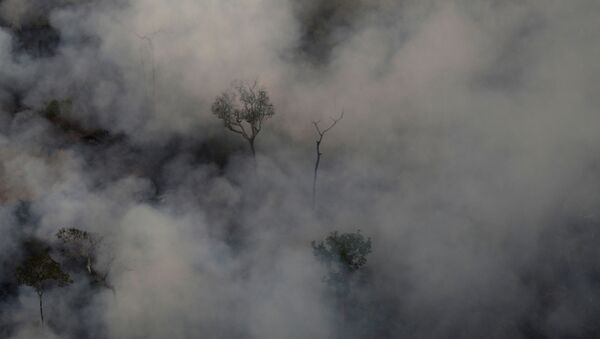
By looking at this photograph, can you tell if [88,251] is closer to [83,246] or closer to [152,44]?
[83,246]

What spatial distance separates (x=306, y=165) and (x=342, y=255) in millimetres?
10321

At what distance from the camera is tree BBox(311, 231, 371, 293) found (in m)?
27.0

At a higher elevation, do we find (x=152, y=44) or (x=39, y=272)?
(x=152, y=44)

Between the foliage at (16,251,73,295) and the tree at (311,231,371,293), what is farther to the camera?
the tree at (311,231,371,293)

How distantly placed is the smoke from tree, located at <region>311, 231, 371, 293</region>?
1848 mm

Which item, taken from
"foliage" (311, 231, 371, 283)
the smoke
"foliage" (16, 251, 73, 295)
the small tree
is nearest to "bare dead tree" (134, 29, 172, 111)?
the smoke

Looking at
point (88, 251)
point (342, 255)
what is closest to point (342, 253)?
point (342, 255)

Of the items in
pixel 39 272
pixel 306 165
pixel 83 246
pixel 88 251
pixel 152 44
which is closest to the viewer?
pixel 39 272

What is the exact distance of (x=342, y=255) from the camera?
89.7ft

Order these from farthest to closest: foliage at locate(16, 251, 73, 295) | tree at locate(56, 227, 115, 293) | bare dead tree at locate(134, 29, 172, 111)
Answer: bare dead tree at locate(134, 29, 172, 111), tree at locate(56, 227, 115, 293), foliage at locate(16, 251, 73, 295)

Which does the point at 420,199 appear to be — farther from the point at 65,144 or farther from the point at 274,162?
the point at 65,144

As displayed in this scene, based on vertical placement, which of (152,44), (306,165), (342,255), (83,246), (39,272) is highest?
(152,44)

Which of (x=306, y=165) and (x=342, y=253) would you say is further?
(x=306, y=165)

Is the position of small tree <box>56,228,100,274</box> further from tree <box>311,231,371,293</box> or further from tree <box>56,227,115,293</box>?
tree <box>311,231,371,293</box>
